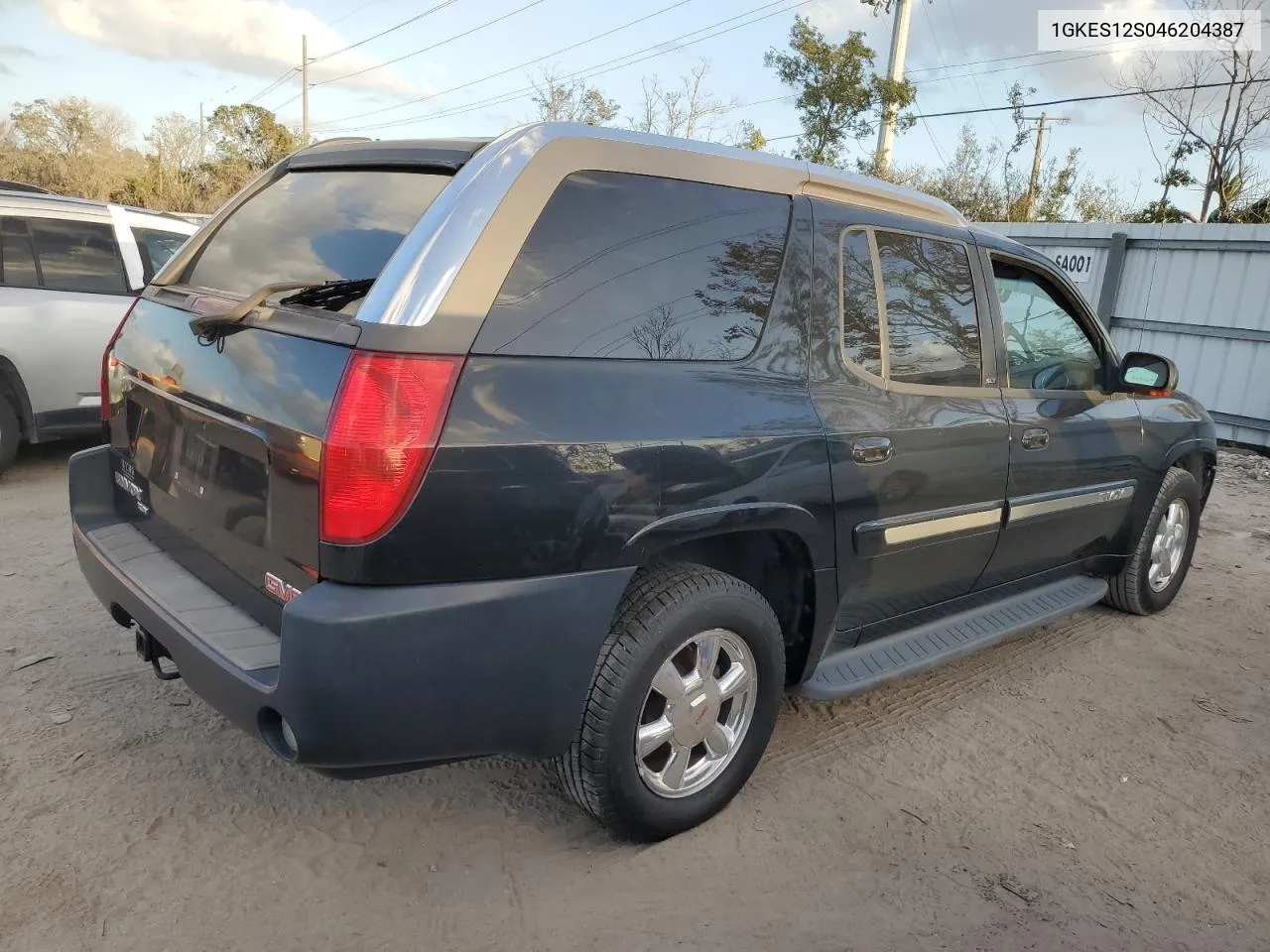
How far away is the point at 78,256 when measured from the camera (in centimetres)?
616

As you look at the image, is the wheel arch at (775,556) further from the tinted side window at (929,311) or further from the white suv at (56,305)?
the white suv at (56,305)

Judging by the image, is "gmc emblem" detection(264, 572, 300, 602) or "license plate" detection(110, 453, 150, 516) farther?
"license plate" detection(110, 453, 150, 516)

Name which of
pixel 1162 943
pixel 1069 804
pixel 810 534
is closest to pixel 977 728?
pixel 1069 804

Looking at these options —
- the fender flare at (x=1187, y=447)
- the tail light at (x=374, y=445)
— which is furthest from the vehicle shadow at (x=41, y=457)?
the fender flare at (x=1187, y=447)

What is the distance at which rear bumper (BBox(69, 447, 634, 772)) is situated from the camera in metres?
1.96

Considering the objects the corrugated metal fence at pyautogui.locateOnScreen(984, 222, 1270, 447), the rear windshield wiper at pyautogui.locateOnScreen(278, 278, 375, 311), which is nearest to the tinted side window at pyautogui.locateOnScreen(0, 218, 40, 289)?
the rear windshield wiper at pyautogui.locateOnScreen(278, 278, 375, 311)

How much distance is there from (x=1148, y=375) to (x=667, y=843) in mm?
2945

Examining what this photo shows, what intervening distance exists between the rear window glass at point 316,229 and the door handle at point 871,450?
1424 millimetres

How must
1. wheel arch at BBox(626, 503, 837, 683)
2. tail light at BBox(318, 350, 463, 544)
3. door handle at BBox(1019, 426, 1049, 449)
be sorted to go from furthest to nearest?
door handle at BBox(1019, 426, 1049, 449)
wheel arch at BBox(626, 503, 837, 683)
tail light at BBox(318, 350, 463, 544)

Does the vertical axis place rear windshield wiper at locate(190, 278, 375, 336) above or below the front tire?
above

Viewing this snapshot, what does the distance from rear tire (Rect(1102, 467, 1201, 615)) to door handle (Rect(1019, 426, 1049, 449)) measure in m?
1.25

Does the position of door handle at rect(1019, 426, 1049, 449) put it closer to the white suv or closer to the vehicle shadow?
the white suv

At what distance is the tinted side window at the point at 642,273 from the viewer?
2170 mm

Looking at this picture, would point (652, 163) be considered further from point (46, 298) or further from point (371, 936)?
point (46, 298)
